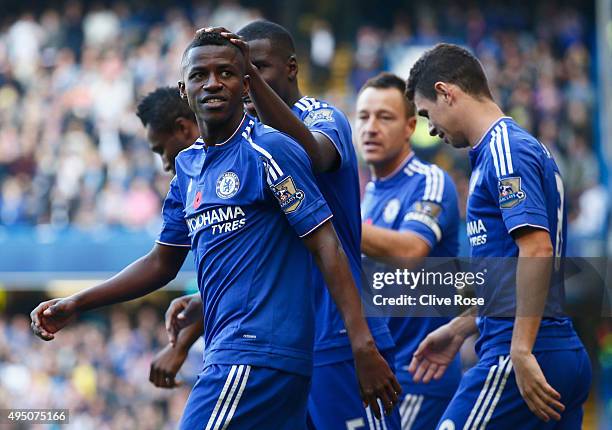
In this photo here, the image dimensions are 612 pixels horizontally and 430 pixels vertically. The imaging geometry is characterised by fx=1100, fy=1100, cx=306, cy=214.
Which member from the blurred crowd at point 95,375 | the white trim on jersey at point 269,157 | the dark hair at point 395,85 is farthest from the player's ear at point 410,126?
the blurred crowd at point 95,375

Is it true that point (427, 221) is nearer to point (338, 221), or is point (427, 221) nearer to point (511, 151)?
point (338, 221)

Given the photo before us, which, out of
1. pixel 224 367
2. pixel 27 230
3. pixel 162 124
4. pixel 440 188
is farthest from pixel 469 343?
pixel 224 367

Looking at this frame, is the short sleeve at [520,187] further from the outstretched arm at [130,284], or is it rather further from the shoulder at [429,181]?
the shoulder at [429,181]

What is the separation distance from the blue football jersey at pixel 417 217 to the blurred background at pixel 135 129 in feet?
28.5

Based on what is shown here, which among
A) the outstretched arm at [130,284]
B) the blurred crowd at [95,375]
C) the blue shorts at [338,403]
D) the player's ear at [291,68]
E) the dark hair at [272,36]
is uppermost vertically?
the dark hair at [272,36]

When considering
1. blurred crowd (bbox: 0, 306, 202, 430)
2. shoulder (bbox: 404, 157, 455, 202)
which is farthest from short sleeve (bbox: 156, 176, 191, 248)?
blurred crowd (bbox: 0, 306, 202, 430)

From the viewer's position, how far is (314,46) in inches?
877

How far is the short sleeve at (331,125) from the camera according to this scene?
17.5 feet

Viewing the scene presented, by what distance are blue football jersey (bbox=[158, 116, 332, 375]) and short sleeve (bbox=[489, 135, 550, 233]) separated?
34.9 inches

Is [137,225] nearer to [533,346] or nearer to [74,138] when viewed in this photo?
[74,138]

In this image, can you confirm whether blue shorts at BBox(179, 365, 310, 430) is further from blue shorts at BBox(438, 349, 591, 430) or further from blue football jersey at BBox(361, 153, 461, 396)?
blue football jersey at BBox(361, 153, 461, 396)

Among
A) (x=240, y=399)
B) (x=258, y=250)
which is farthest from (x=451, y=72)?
(x=240, y=399)

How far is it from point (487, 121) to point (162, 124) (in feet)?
6.18

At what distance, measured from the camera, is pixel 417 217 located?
22.7ft
